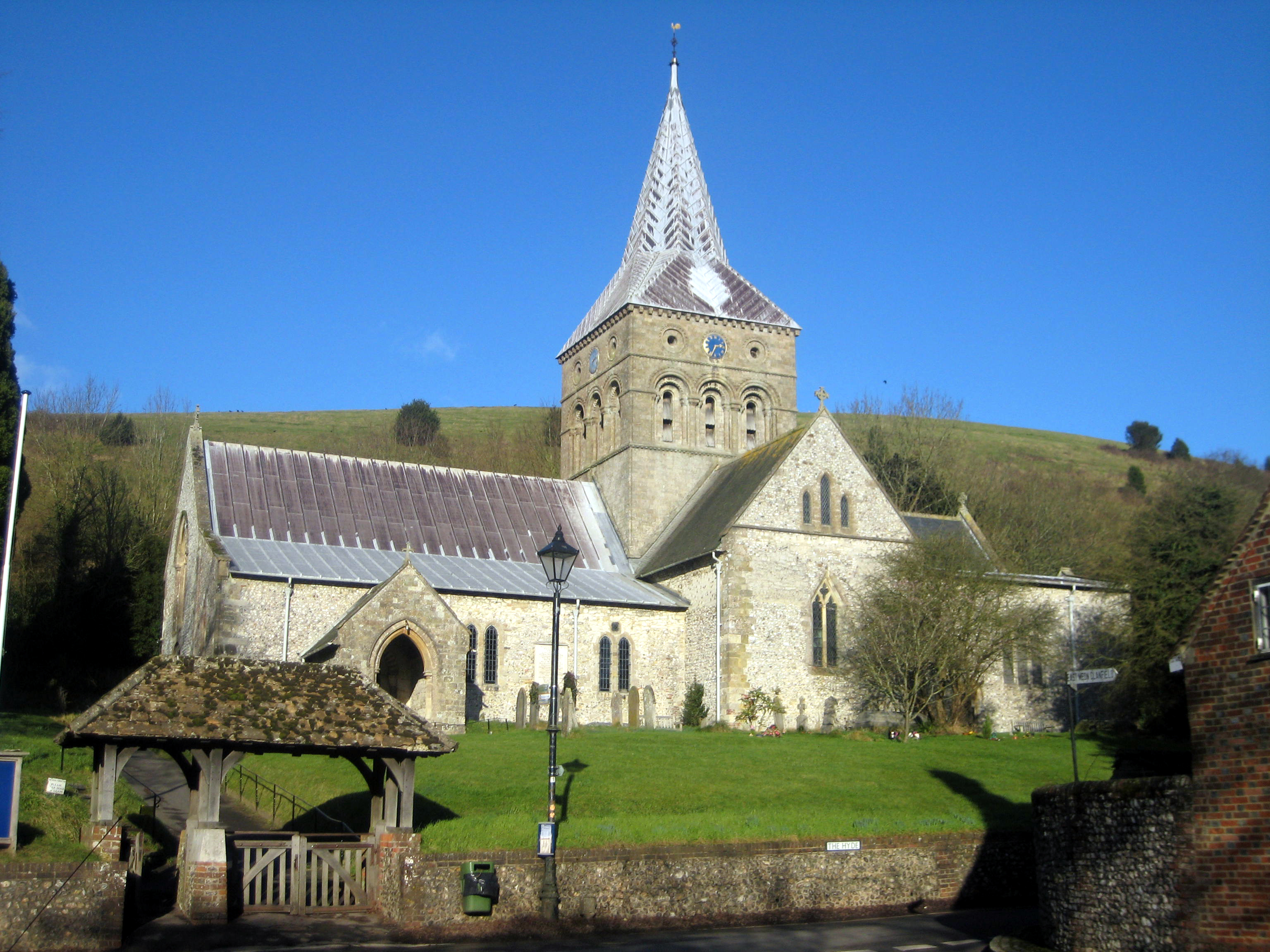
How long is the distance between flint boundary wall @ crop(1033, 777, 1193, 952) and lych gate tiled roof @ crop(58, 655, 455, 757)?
8.04 m

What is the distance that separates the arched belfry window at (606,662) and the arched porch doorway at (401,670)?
5.68m

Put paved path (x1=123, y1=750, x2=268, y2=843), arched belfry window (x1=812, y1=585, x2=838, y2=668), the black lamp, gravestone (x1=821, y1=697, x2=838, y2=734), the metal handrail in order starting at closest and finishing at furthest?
the black lamp → the metal handrail → paved path (x1=123, y1=750, x2=268, y2=843) → gravestone (x1=821, y1=697, x2=838, y2=734) → arched belfry window (x1=812, y1=585, x2=838, y2=668)

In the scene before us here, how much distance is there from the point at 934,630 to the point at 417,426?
2647 inches

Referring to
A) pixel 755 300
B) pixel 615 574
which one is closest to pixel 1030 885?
pixel 615 574

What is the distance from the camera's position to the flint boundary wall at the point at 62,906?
1430 cm

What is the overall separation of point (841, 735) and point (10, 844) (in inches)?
879

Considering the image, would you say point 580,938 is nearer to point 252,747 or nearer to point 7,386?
point 252,747

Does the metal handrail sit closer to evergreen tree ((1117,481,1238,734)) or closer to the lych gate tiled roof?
the lych gate tiled roof

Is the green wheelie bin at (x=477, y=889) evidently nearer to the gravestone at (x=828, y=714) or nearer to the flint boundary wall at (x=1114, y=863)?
the flint boundary wall at (x=1114, y=863)

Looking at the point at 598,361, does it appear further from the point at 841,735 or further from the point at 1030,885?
the point at 1030,885

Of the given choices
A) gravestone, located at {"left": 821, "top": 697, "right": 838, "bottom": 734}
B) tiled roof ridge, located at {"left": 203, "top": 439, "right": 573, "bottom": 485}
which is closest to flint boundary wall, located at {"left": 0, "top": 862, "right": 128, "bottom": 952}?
gravestone, located at {"left": 821, "top": 697, "right": 838, "bottom": 734}

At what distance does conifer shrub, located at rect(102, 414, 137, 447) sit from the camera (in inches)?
2803

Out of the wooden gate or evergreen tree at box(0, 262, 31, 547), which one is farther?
evergreen tree at box(0, 262, 31, 547)

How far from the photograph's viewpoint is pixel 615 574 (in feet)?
130
